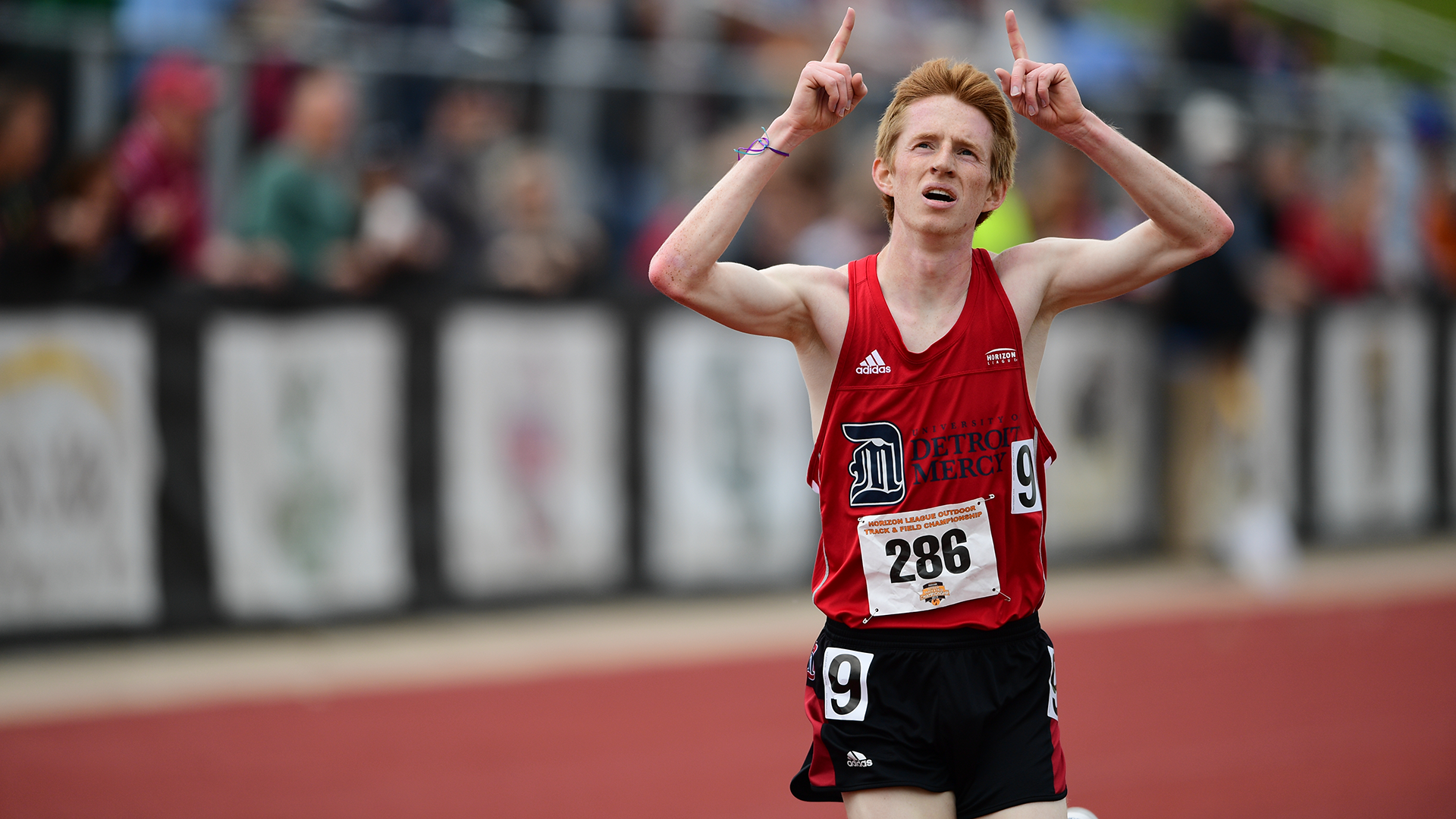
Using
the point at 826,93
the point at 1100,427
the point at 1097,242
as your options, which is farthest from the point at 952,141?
the point at 1100,427

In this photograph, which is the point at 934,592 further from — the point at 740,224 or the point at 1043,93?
the point at 1043,93

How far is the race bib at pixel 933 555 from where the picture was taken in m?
3.43

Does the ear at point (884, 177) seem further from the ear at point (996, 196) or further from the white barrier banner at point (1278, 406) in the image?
the white barrier banner at point (1278, 406)

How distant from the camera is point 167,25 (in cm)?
827

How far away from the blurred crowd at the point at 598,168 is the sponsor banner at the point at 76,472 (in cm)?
31

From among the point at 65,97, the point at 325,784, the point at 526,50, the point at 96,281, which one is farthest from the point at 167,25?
the point at 325,784

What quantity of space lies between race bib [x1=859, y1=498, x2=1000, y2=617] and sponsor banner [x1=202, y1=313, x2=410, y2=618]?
528cm

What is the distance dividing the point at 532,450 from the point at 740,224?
5470 millimetres

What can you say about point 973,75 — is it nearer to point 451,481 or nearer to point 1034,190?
point 451,481

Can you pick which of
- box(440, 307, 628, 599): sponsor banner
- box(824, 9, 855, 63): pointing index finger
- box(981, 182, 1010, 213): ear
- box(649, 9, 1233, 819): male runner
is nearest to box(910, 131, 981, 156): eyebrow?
box(649, 9, 1233, 819): male runner

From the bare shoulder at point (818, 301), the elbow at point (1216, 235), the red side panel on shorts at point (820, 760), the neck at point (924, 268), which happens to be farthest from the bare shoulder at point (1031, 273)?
the red side panel on shorts at point (820, 760)

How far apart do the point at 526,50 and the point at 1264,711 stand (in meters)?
6.05

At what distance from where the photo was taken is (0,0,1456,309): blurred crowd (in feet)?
25.5

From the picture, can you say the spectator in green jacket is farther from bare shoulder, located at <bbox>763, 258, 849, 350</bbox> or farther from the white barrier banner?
the white barrier banner
